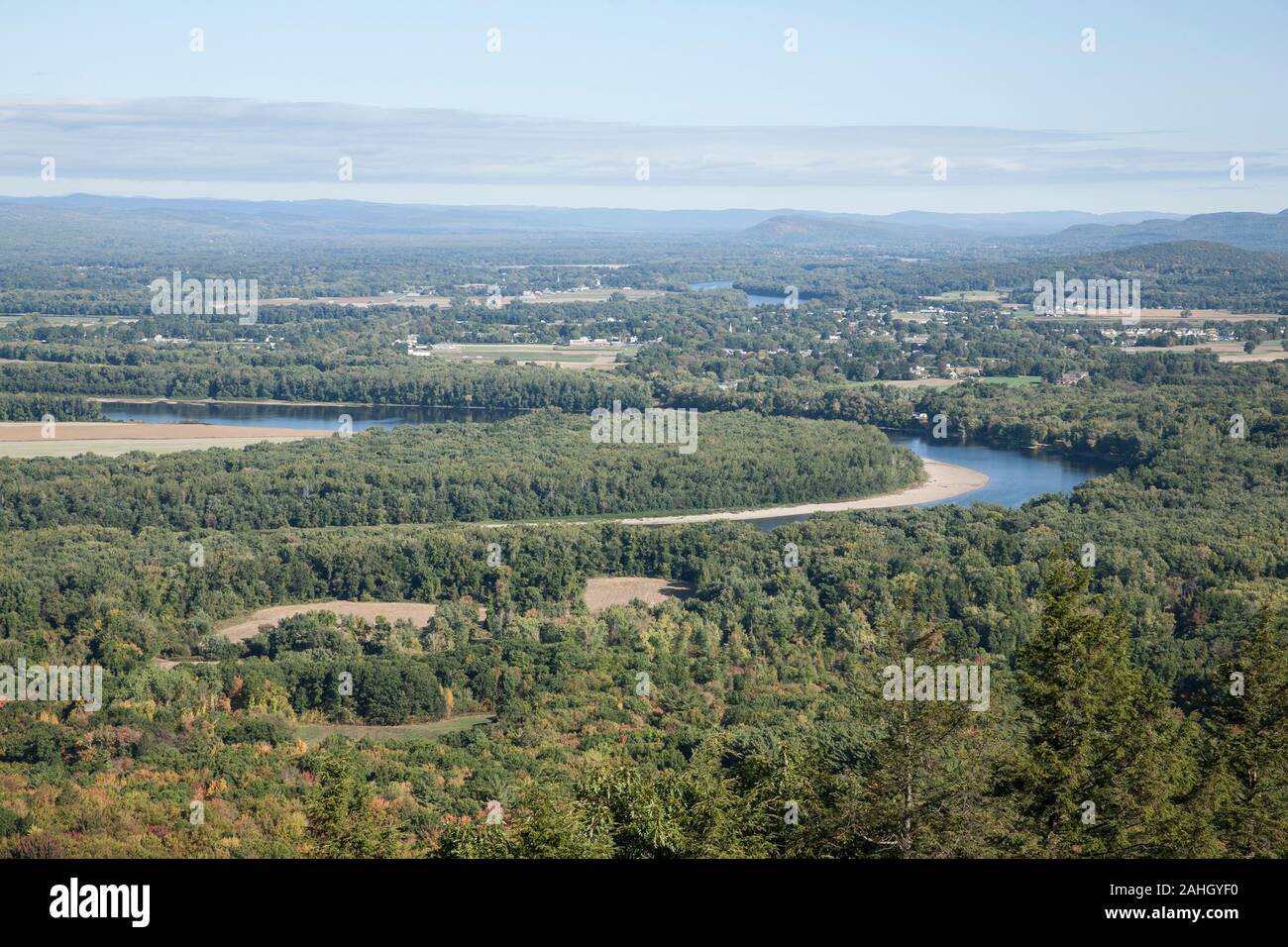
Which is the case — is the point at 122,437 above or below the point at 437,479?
above

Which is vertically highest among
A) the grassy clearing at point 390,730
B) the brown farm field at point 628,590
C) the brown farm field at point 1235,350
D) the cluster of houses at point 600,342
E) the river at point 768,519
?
the cluster of houses at point 600,342

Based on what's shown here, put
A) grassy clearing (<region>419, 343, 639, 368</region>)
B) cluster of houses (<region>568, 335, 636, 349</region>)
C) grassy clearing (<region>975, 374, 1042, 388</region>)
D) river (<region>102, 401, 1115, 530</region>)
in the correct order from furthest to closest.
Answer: cluster of houses (<region>568, 335, 636, 349</region>), grassy clearing (<region>419, 343, 639, 368</region>), grassy clearing (<region>975, 374, 1042, 388</region>), river (<region>102, 401, 1115, 530</region>)

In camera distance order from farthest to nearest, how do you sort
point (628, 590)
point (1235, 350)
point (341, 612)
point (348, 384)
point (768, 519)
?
1. point (1235, 350)
2. point (348, 384)
3. point (768, 519)
4. point (628, 590)
5. point (341, 612)

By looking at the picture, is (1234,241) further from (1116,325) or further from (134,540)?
(134,540)

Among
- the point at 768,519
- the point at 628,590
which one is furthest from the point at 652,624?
the point at 768,519

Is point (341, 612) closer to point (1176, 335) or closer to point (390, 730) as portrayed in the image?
point (390, 730)

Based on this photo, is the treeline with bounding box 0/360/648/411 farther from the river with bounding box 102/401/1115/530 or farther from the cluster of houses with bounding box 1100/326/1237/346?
the cluster of houses with bounding box 1100/326/1237/346

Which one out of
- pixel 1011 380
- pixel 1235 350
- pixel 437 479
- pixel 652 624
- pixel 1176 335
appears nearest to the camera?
pixel 652 624

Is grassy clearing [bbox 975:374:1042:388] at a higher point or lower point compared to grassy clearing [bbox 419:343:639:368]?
lower

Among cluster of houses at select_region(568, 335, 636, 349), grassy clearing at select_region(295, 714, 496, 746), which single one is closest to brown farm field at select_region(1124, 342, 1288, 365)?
cluster of houses at select_region(568, 335, 636, 349)

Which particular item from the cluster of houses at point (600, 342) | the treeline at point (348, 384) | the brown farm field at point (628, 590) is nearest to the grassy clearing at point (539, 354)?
the cluster of houses at point (600, 342)

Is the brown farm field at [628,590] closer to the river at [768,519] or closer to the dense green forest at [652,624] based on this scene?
the dense green forest at [652,624]
